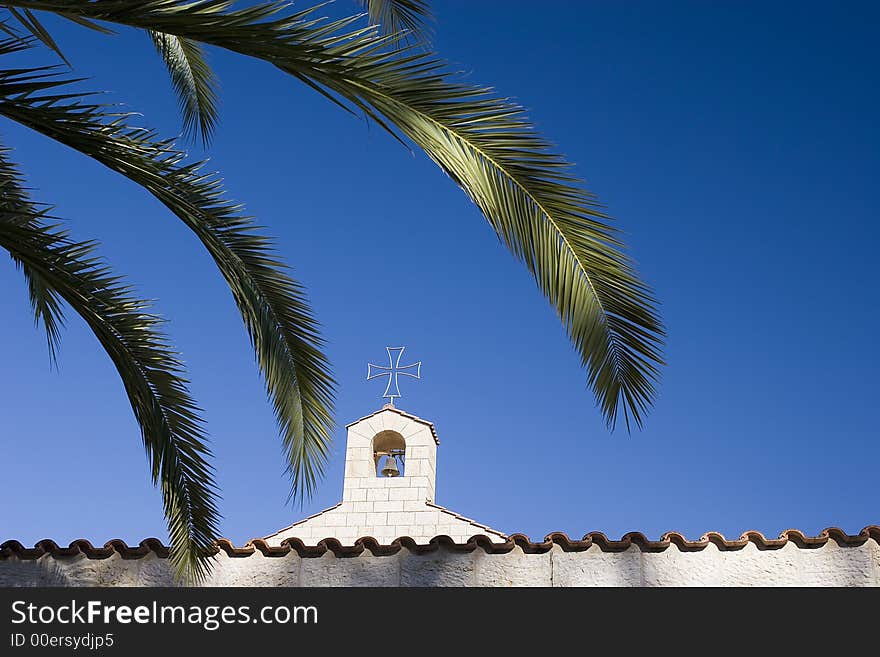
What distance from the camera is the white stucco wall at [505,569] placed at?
6.23 meters

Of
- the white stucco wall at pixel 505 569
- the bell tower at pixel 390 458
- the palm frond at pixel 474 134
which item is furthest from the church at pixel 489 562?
the bell tower at pixel 390 458

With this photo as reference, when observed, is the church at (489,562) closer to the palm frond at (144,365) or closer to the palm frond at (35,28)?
the palm frond at (144,365)

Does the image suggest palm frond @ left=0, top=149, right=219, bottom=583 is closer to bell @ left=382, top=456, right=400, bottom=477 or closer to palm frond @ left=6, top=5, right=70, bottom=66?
palm frond @ left=6, top=5, right=70, bottom=66

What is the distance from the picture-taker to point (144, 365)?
5.62m

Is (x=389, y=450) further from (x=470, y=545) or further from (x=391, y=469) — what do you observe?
(x=470, y=545)

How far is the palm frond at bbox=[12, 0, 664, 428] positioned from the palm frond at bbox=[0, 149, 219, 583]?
4.48 ft

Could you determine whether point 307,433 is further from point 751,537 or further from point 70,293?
point 751,537

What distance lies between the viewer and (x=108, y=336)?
17.9 feet

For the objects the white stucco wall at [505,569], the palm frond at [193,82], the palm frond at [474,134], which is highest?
the palm frond at [193,82]

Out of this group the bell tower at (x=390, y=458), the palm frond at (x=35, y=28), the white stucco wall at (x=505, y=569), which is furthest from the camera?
the bell tower at (x=390, y=458)

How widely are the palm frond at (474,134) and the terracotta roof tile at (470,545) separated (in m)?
2.53

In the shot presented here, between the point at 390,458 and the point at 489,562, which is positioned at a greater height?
the point at 390,458

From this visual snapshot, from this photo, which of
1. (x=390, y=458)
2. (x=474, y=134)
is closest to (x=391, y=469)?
(x=390, y=458)

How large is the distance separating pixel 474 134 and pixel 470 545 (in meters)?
3.29
